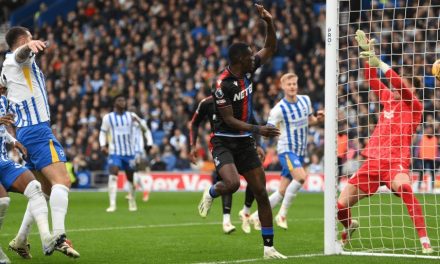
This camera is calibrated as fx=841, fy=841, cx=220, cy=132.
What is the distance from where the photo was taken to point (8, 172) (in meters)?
9.18

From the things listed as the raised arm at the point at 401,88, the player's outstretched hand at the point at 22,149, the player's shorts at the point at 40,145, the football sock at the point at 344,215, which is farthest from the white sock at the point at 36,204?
the raised arm at the point at 401,88

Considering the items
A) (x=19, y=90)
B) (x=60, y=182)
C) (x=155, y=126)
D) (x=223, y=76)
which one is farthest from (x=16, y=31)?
(x=155, y=126)

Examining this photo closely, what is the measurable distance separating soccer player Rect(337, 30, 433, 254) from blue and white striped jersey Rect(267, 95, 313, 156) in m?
3.63

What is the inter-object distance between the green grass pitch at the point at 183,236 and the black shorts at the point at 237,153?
1084mm

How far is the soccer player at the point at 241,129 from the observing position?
943cm

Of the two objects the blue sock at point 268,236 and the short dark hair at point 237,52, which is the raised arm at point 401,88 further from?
the blue sock at point 268,236

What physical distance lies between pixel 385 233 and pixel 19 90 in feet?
20.4

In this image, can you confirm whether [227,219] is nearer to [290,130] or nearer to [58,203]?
[290,130]

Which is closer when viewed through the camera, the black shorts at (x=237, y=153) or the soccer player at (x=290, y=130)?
the black shorts at (x=237, y=153)

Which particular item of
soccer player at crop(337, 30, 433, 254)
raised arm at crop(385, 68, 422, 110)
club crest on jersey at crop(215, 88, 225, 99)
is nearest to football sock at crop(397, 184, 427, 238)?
soccer player at crop(337, 30, 433, 254)

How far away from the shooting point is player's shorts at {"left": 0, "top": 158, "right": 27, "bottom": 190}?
30.0 ft

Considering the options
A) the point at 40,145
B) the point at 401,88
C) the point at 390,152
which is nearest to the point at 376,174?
the point at 390,152

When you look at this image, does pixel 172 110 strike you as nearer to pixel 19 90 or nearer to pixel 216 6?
pixel 216 6

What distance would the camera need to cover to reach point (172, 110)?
97.7 ft
